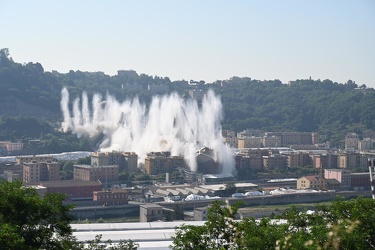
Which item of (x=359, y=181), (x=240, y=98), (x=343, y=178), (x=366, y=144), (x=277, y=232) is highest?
(x=240, y=98)

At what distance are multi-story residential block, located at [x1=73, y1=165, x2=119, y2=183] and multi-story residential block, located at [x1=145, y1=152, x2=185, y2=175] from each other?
223cm

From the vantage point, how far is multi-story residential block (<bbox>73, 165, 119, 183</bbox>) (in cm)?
2671

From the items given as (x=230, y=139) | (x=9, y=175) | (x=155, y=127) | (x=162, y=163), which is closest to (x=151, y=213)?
(x=9, y=175)

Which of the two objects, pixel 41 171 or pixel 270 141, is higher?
pixel 270 141

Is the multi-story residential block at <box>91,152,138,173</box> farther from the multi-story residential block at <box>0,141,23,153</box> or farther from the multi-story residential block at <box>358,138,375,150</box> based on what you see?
the multi-story residential block at <box>358,138,375,150</box>

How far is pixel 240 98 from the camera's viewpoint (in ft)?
190

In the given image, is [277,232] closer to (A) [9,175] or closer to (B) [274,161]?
(A) [9,175]

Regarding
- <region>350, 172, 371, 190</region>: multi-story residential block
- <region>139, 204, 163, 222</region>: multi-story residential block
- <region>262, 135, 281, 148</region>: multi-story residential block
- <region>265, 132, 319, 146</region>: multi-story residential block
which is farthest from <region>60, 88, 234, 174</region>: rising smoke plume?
<region>139, 204, 163, 222</region>: multi-story residential block

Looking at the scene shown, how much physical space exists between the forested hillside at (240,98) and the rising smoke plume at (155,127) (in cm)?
226

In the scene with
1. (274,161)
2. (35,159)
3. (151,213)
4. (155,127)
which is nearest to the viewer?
(151,213)

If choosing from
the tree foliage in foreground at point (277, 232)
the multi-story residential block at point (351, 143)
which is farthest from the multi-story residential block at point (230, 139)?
the tree foliage in foreground at point (277, 232)

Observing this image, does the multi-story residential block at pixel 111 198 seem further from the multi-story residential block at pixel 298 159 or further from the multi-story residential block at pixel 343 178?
the multi-story residential block at pixel 298 159

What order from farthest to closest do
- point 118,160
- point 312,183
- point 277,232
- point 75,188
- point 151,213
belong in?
point 118,160
point 312,183
point 75,188
point 151,213
point 277,232

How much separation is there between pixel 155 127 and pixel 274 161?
24.2 feet
